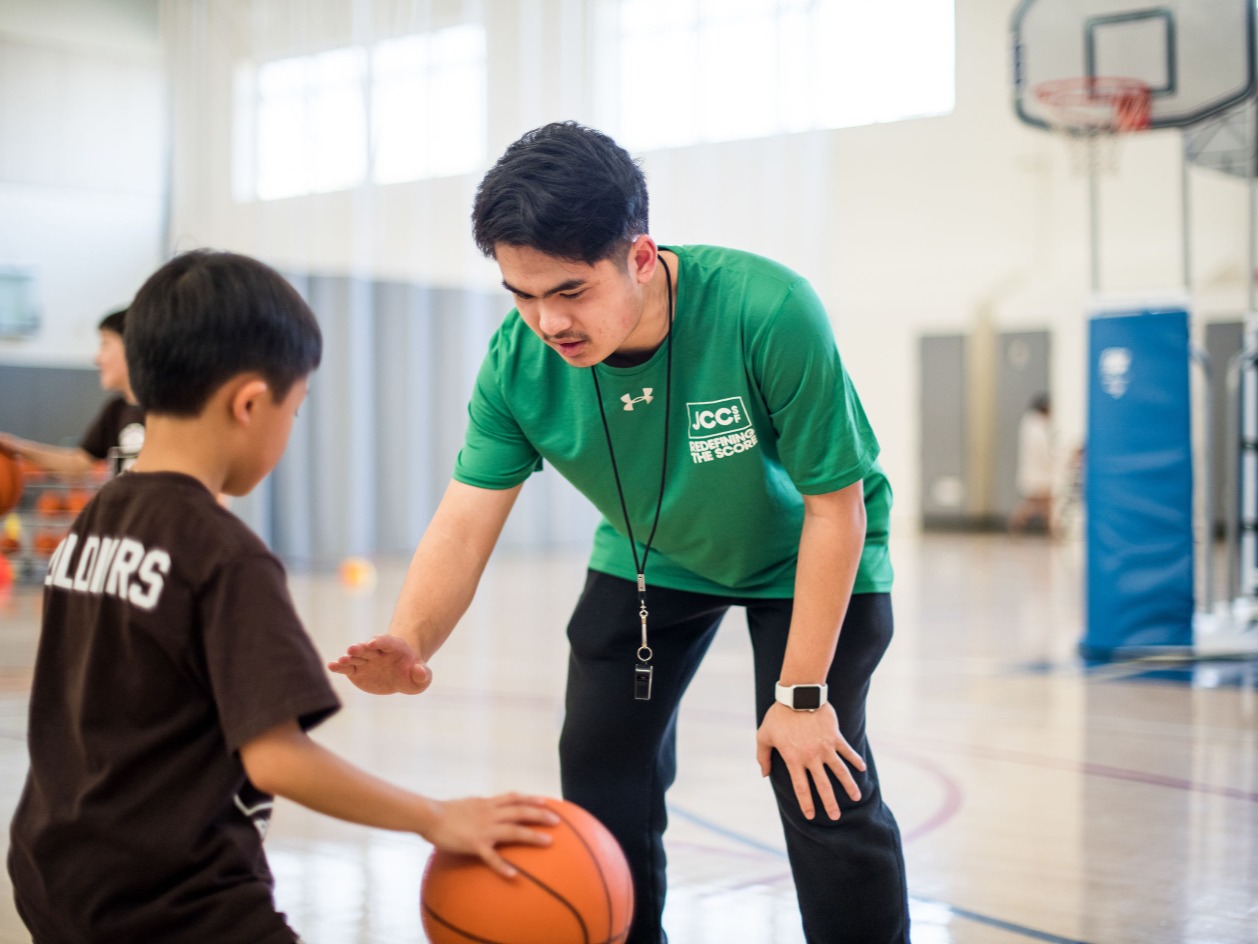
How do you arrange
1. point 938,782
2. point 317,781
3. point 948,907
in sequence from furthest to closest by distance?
point 938,782 < point 948,907 < point 317,781

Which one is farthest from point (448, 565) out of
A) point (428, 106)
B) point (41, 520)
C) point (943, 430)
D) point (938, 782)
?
point (943, 430)

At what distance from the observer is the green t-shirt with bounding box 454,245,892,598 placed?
6.38 ft

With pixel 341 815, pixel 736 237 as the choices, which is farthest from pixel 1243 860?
pixel 736 237

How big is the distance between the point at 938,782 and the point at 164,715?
2.96 m

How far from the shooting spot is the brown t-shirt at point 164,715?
1409 mm

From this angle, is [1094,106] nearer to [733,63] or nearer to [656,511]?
[733,63]

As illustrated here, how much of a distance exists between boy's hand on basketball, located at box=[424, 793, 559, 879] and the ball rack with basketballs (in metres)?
7.68

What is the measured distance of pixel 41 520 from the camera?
909 cm

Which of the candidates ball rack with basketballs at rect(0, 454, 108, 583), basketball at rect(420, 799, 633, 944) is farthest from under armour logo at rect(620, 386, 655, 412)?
ball rack with basketballs at rect(0, 454, 108, 583)

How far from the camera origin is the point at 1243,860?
3.16m

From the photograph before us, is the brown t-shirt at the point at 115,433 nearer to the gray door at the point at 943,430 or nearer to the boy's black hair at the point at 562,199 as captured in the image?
the boy's black hair at the point at 562,199

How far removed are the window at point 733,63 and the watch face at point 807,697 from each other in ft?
20.4

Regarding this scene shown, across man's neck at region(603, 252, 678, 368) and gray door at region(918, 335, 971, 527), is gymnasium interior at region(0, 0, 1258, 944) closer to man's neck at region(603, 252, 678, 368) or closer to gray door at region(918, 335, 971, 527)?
gray door at region(918, 335, 971, 527)

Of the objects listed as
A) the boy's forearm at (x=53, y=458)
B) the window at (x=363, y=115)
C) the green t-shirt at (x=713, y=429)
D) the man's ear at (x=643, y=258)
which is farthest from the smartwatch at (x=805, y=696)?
the window at (x=363, y=115)
